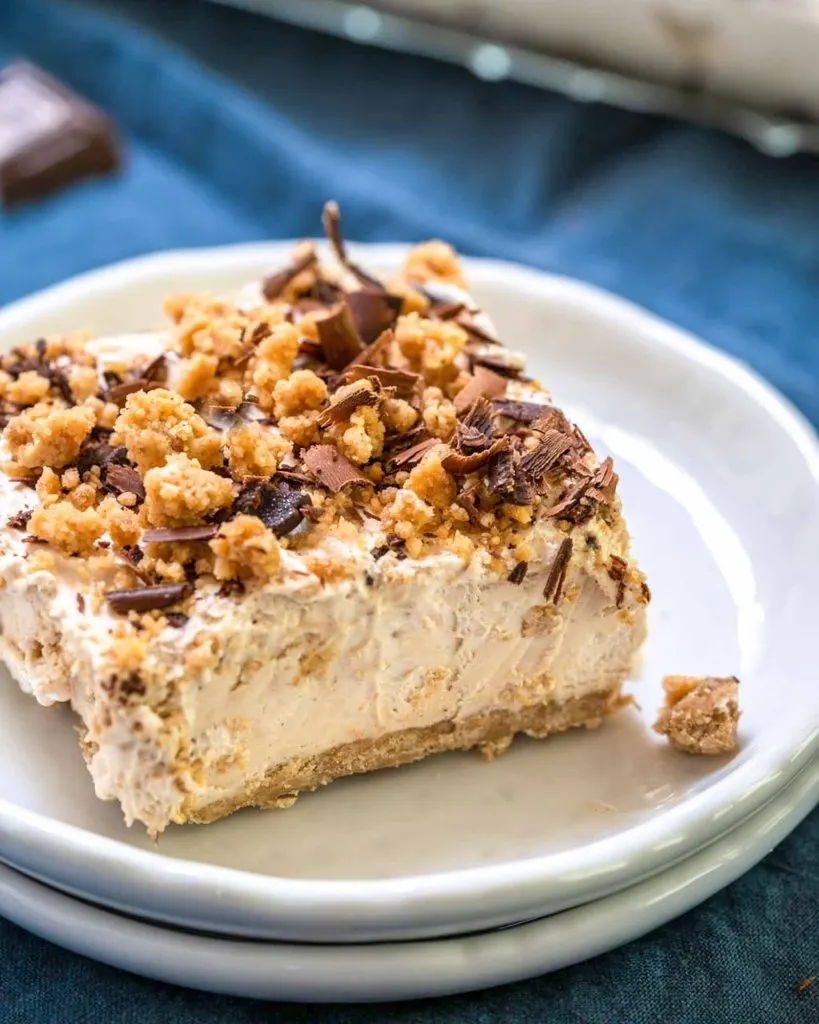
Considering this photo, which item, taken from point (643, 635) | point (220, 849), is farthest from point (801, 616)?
point (220, 849)

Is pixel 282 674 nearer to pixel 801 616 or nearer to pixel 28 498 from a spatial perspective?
pixel 28 498

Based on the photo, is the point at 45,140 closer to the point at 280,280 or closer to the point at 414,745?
the point at 280,280

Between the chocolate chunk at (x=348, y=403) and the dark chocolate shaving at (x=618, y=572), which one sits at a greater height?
the chocolate chunk at (x=348, y=403)

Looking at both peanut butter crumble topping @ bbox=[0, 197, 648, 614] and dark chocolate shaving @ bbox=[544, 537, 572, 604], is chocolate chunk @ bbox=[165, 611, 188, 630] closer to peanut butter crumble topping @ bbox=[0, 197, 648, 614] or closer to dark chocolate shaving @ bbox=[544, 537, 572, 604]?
peanut butter crumble topping @ bbox=[0, 197, 648, 614]

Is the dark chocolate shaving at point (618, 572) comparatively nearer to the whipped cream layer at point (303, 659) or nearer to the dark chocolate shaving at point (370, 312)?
the whipped cream layer at point (303, 659)

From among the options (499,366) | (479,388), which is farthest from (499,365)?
(479,388)

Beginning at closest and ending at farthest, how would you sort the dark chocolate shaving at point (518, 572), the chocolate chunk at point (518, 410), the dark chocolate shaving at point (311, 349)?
1. the dark chocolate shaving at point (518, 572)
2. the chocolate chunk at point (518, 410)
3. the dark chocolate shaving at point (311, 349)

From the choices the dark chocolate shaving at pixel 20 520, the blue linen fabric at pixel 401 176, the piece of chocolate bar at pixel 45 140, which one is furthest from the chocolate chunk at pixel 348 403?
the piece of chocolate bar at pixel 45 140

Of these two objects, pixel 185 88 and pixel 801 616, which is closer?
pixel 801 616

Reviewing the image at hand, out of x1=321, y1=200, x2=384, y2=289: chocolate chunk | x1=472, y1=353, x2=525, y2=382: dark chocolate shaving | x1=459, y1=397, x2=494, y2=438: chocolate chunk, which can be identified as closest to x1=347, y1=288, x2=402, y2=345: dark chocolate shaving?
x1=321, y1=200, x2=384, y2=289: chocolate chunk
